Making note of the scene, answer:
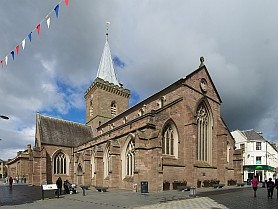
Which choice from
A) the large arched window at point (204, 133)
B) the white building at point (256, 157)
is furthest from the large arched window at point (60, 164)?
the white building at point (256, 157)

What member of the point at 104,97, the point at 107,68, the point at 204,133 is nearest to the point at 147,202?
the point at 204,133

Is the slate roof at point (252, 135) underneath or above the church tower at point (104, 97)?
underneath

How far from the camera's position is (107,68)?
55.4m

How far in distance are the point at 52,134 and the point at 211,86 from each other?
2945 cm

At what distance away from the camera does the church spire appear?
5406cm

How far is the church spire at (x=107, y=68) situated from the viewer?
2128 inches

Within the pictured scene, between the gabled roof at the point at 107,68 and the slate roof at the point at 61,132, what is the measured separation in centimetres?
1258

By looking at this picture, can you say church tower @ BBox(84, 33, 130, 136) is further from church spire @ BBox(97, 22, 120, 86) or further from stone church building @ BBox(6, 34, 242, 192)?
stone church building @ BBox(6, 34, 242, 192)

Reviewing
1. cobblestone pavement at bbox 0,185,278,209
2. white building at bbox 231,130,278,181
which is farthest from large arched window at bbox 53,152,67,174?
white building at bbox 231,130,278,181

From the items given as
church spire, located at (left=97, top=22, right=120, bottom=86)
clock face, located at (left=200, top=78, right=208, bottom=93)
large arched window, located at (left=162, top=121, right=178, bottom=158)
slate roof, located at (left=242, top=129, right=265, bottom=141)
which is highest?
church spire, located at (left=97, top=22, right=120, bottom=86)

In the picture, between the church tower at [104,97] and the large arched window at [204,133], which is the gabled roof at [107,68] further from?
the large arched window at [204,133]

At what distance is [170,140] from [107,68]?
3559 cm

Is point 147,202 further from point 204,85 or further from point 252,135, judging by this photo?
point 252,135

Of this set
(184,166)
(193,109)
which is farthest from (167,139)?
(193,109)
